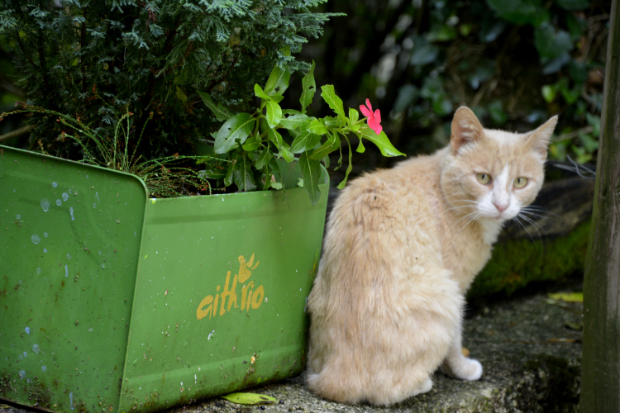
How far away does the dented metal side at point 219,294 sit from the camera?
118 centimetres

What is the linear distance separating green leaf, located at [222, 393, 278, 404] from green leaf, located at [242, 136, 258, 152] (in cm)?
69

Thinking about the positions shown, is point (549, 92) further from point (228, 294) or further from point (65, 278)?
point (65, 278)

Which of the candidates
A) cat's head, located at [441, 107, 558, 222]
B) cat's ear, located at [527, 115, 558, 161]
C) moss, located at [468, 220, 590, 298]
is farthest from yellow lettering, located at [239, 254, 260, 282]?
moss, located at [468, 220, 590, 298]

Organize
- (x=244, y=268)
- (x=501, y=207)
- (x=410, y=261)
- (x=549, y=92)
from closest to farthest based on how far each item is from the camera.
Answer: (x=244, y=268)
(x=410, y=261)
(x=501, y=207)
(x=549, y=92)

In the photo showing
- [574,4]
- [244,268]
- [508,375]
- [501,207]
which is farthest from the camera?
[574,4]

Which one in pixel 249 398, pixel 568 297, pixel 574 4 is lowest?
pixel 249 398

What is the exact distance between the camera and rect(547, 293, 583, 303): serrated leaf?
2.64 metres

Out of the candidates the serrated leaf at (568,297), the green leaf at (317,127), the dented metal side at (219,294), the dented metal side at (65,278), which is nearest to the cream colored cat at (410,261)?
the dented metal side at (219,294)

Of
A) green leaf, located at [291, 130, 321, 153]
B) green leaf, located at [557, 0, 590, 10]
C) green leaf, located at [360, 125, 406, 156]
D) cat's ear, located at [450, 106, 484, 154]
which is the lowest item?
green leaf, located at [291, 130, 321, 153]

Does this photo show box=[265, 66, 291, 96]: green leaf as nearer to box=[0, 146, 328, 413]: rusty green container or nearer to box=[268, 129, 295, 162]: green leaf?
box=[268, 129, 295, 162]: green leaf

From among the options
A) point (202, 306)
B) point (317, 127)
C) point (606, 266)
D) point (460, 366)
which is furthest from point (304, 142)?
point (460, 366)

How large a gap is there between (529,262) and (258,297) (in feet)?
5.54

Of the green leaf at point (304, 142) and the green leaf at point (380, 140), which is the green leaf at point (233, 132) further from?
the green leaf at point (380, 140)

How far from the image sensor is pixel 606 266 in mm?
1426
